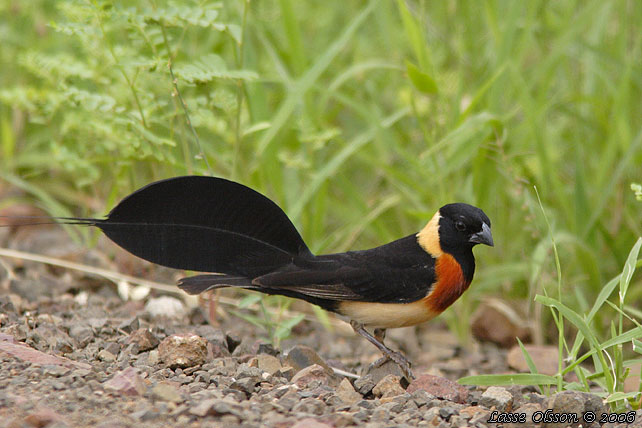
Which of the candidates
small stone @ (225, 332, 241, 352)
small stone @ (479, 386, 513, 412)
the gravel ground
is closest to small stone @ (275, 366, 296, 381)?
the gravel ground

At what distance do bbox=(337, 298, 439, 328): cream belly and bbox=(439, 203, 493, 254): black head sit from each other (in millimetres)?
275

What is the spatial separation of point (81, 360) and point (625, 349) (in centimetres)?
276

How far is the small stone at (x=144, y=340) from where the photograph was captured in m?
3.02

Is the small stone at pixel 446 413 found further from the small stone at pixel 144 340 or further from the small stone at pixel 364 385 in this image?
the small stone at pixel 144 340

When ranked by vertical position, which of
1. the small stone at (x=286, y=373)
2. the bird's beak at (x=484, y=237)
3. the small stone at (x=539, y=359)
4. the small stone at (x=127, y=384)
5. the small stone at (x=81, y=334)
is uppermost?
the bird's beak at (x=484, y=237)

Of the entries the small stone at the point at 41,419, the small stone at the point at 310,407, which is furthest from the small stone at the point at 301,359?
the small stone at the point at 41,419

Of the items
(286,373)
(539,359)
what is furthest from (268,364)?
(539,359)

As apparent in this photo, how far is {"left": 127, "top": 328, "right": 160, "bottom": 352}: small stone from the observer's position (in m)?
3.02

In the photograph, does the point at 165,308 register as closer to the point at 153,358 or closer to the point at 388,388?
the point at 153,358

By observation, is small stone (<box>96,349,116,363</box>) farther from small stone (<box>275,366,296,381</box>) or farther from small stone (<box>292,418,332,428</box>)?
small stone (<box>292,418,332,428</box>)

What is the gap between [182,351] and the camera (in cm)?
288

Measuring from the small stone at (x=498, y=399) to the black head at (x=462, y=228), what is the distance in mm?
652

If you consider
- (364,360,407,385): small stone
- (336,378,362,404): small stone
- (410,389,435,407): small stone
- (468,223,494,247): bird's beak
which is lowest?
(364,360,407,385): small stone

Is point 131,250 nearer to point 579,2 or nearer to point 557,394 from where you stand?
point 557,394
